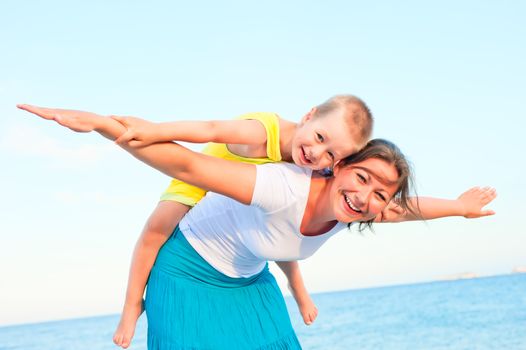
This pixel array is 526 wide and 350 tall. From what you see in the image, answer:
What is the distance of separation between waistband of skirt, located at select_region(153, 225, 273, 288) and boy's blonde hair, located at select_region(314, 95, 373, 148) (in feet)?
2.94

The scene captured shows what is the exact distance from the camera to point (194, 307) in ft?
10.3

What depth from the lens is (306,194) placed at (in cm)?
276

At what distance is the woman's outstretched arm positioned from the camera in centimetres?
216

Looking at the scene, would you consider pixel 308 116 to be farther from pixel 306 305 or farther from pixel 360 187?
pixel 306 305

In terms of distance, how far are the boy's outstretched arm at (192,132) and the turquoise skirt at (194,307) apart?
70cm

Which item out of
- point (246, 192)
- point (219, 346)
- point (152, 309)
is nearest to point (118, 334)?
point (152, 309)

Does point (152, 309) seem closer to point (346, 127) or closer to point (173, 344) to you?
point (173, 344)

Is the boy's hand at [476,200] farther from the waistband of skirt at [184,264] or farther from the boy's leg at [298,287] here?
the waistband of skirt at [184,264]

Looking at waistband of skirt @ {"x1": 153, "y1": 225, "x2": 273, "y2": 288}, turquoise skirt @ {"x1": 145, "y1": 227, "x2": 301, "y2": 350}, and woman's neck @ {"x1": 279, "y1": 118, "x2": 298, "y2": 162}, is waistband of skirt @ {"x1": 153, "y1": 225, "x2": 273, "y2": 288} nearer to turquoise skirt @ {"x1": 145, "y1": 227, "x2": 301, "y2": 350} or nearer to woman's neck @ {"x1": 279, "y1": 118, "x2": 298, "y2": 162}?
turquoise skirt @ {"x1": 145, "y1": 227, "x2": 301, "y2": 350}

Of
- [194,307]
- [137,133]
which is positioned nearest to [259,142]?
[137,133]

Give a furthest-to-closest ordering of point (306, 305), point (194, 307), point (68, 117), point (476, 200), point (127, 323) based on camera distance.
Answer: point (306, 305) → point (476, 200) → point (127, 323) → point (194, 307) → point (68, 117)

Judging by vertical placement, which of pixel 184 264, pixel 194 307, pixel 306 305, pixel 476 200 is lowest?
pixel 306 305

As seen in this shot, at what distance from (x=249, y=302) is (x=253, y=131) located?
3.18ft

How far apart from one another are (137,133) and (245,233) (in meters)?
0.86
